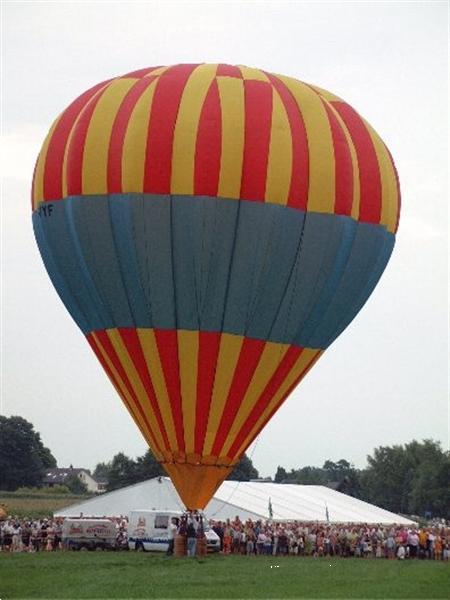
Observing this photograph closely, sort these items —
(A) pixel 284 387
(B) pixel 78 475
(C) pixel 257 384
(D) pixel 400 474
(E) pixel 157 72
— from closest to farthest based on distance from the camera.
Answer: (C) pixel 257 384
(A) pixel 284 387
(E) pixel 157 72
(D) pixel 400 474
(B) pixel 78 475

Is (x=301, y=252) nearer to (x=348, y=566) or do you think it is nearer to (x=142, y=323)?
(x=142, y=323)

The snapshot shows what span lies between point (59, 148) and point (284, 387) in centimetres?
503

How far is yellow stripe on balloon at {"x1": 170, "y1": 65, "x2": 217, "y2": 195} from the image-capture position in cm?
1859

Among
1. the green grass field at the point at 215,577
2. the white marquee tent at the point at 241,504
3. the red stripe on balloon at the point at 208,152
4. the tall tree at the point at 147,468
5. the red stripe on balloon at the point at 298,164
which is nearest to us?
the green grass field at the point at 215,577

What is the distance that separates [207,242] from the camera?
730 inches

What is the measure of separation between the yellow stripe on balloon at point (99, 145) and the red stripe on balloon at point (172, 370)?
2298 millimetres

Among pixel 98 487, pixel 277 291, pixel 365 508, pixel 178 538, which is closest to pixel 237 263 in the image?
pixel 277 291

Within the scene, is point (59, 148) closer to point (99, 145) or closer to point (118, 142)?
point (99, 145)

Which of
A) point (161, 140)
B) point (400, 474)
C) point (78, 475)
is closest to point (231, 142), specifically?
point (161, 140)

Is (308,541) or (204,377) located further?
(308,541)

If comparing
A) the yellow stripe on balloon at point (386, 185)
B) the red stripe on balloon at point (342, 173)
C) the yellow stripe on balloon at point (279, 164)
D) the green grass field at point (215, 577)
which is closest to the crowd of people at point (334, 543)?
the green grass field at point (215, 577)

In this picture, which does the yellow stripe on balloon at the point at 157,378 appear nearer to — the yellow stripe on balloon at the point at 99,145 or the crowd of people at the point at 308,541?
the yellow stripe on balloon at the point at 99,145

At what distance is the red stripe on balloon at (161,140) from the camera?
18641 mm

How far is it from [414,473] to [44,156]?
53.7 metres
